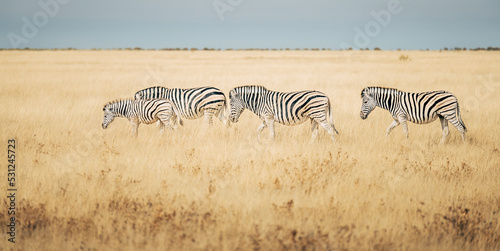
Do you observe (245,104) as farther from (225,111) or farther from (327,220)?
(327,220)

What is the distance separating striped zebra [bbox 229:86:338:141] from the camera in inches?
372

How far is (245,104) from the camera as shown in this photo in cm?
1035

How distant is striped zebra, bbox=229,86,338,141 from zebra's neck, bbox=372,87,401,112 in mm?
1316

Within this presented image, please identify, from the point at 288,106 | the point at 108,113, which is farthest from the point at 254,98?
the point at 108,113

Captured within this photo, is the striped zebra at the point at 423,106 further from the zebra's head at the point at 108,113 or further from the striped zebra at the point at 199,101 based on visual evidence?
the zebra's head at the point at 108,113

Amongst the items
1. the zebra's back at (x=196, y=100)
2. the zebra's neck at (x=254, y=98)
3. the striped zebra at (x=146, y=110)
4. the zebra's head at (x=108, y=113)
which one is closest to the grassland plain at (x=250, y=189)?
the zebra's head at (x=108, y=113)

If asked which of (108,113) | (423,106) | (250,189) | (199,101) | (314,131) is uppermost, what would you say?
(199,101)

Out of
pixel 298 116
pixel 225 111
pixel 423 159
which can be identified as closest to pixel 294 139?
pixel 298 116

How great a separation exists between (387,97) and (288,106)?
250cm

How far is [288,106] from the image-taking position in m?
9.55

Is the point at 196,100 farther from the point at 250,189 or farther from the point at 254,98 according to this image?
the point at 250,189

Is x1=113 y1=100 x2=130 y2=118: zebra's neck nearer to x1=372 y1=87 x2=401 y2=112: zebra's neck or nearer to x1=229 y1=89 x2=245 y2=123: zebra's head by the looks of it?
x1=229 y1=89 x2=245 y2=123: zebra's head

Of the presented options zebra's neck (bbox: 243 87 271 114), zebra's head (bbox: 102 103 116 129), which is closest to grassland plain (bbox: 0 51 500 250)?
zebra's head (bbox: 102 103 116 129)

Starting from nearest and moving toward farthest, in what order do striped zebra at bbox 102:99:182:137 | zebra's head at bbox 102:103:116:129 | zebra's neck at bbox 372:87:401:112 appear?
striped zebra at bbox 102:99:182:137 < zebra's neck at bbox 372:87:401:112 < zebra's head at bbox 102:103:116:129
